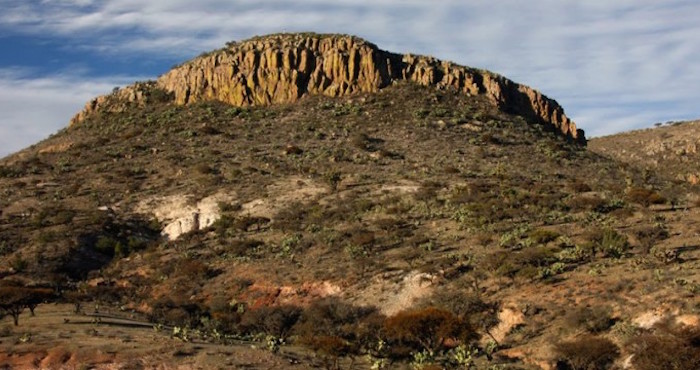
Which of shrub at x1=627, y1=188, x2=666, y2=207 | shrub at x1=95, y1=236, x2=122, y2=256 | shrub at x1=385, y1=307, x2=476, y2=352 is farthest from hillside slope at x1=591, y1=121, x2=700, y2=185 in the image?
shrub at x1=95, y1=236, x2=122, y2=256

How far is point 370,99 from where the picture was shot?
72.1 m

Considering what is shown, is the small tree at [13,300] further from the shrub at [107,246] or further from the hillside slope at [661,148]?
the hillside slope at [661,148]

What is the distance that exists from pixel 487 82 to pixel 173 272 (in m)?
51.1

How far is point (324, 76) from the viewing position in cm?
7438

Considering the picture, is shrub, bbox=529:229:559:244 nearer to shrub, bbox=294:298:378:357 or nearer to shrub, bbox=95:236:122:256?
shrub, bbox=294:298:378:357

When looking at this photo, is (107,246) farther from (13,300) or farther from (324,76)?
(324,76)

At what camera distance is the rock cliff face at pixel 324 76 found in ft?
242

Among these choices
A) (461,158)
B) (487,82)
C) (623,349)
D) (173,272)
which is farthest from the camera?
(487,82)

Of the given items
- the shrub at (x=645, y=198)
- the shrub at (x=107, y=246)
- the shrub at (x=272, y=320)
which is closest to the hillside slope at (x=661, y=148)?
the shrub at (x=645, y=198)

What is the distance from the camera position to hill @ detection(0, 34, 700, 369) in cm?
2494

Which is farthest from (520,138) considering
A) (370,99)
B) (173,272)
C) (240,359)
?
(240,359)

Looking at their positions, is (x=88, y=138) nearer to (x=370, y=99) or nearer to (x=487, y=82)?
(x=370, y=99)

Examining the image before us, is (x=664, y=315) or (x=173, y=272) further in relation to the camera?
(x=173, y=272)

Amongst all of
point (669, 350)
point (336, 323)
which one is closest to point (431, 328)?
point (336, 323)
